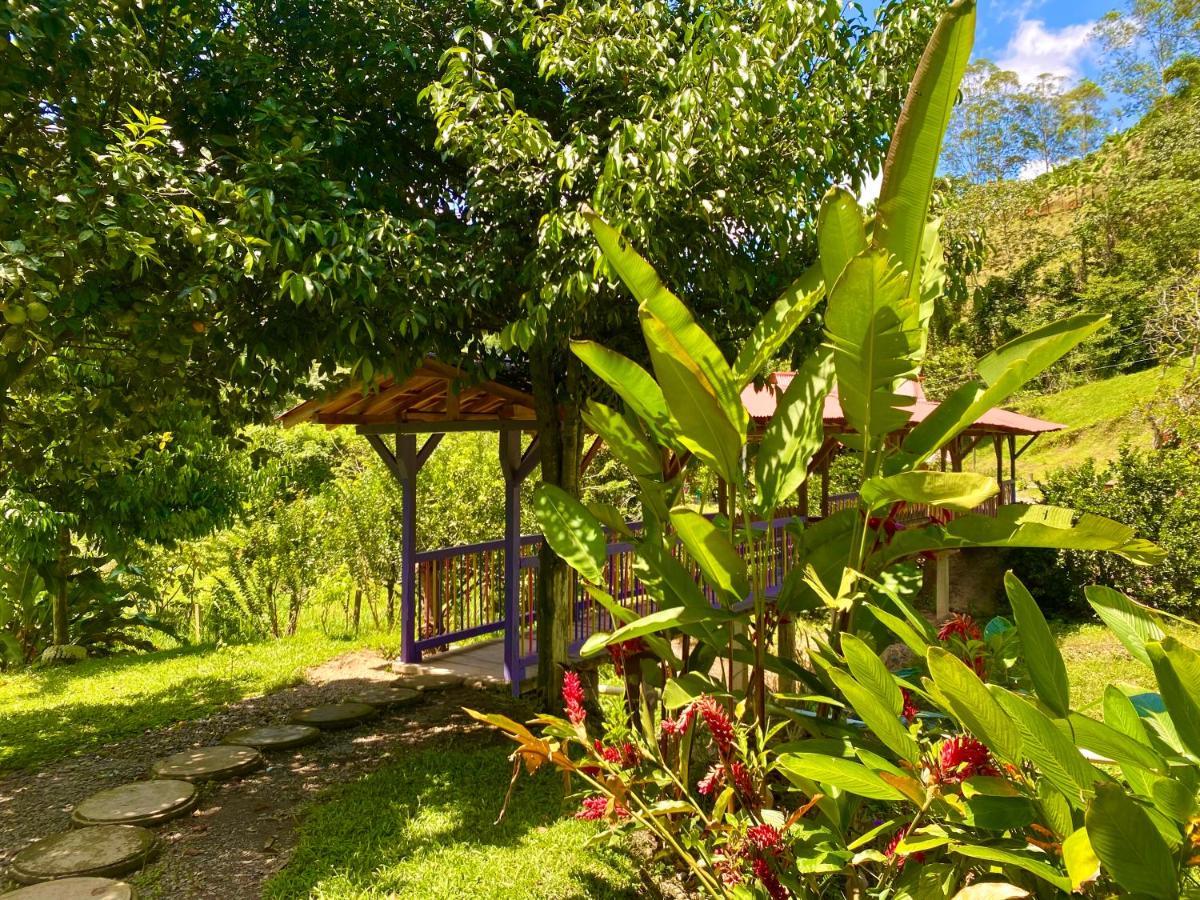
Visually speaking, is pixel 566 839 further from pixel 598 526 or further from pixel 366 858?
pixel 598 526

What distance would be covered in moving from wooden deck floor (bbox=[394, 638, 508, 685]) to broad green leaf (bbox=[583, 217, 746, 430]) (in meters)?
5.78

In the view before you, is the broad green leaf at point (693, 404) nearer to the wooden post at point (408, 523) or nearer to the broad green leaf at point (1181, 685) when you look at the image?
the broad green leaf at point (1181, 685)

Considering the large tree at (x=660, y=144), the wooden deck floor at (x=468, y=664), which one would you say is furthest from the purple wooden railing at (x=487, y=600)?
the large tree at (x=660, y=144)

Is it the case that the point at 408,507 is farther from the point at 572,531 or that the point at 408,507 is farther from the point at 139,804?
the point at 572,531

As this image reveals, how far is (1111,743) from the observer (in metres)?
1.34

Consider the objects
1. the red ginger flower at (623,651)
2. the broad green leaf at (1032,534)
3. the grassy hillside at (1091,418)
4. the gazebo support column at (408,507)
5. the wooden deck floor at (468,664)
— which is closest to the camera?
the broad green leaf at (1032,534)

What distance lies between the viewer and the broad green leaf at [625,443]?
2.54 m

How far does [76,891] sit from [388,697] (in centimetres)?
349

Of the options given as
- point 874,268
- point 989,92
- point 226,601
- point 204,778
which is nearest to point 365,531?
point 226,601

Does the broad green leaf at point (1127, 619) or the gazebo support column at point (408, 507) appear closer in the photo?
the broad green leaf at point (1127, 619)

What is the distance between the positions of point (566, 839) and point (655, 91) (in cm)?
485

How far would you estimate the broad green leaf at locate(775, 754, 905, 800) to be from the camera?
1.58 meters

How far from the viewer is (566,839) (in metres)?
4.12

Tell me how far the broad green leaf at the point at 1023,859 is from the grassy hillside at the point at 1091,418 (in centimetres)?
2554
